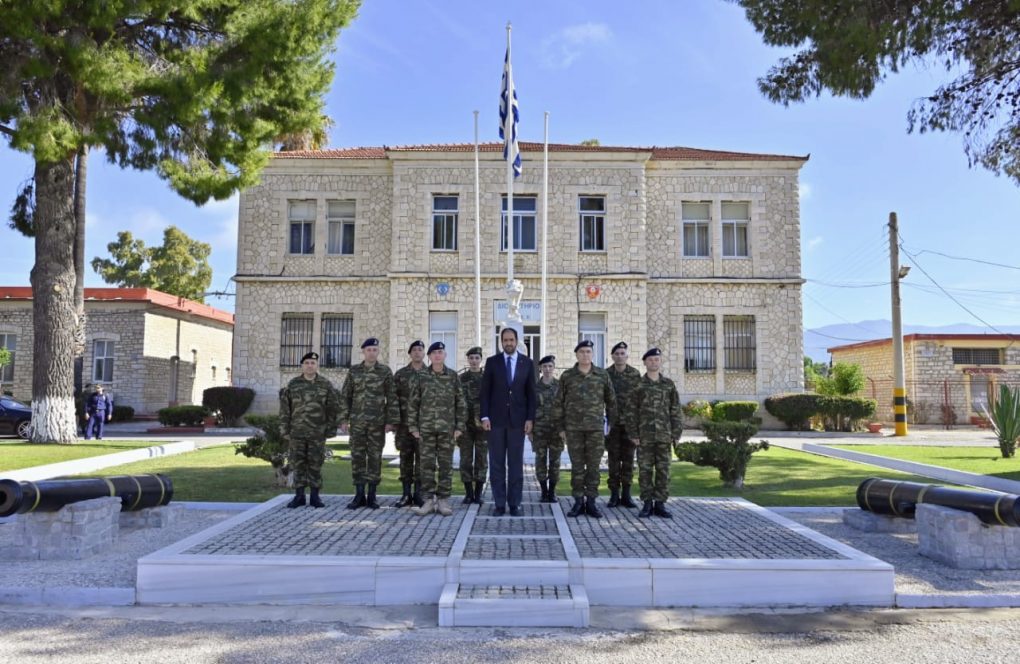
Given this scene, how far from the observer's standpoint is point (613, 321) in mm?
23703

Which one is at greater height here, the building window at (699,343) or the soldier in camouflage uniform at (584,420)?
the building window at (699,343)

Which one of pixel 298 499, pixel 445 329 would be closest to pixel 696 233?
pixel 445 329

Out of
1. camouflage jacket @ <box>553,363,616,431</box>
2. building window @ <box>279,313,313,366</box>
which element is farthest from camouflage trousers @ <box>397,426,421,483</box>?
building window @ <box>279,313,313,366</box>

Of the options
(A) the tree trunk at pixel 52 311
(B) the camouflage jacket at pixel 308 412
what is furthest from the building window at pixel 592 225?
(B) the camouflage jacket at pixel 308 412

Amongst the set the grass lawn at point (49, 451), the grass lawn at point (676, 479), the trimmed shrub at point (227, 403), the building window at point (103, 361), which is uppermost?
the building window at point (103, 361)

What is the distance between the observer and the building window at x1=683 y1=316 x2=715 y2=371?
2447cm

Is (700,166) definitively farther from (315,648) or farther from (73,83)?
(315,648)

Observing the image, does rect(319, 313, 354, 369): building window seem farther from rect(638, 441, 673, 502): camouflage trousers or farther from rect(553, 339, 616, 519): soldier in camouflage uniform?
rect(638, 441, 673, 502): camouflage trousers

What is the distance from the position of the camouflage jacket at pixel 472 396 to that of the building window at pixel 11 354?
82.0ft

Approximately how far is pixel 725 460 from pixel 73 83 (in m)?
15.9

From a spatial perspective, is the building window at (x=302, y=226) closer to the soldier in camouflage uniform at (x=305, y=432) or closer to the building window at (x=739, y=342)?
the building window at (x=739, y=342)

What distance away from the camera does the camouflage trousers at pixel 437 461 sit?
758cm

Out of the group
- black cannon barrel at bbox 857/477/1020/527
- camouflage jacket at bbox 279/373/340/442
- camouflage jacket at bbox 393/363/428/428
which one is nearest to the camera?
black cannon barrel at bbox 857/477/1020/527

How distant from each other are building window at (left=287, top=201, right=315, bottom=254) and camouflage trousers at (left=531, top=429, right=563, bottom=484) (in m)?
18.1
